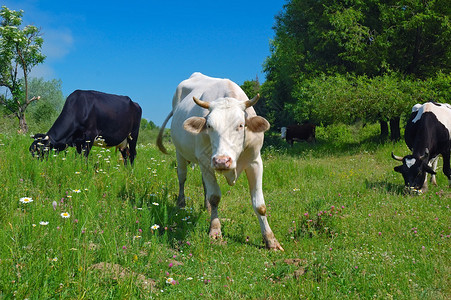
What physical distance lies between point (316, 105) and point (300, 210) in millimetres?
10704

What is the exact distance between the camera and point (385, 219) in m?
5.90

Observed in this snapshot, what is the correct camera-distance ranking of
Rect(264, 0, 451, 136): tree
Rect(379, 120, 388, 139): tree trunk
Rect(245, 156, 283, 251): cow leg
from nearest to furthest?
Rect(245, 156, 283, 251): cow leg < Rect(264, 0, 451, 136): tree < Rect(379, 120, 388, 139): tree trunk

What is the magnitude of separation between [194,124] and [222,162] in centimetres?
86

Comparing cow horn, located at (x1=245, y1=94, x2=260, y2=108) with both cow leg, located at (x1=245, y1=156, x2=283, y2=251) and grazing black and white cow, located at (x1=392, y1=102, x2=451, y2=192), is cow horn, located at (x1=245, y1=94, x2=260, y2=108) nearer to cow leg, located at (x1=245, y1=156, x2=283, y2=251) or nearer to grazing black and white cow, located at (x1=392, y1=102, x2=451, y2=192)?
cow leg, located at (x1=245, y1=156, x2=283, y2=251)

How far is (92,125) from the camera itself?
9.38 meters

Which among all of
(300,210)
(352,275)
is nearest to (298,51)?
(300,210)

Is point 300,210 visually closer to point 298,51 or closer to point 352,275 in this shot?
point 352,275

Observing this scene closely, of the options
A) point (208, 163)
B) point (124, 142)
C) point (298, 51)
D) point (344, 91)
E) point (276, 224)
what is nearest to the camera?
point (208, 163)

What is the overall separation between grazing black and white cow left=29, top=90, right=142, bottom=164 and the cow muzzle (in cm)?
491

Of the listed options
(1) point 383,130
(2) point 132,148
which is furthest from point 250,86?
(2) point 132,148

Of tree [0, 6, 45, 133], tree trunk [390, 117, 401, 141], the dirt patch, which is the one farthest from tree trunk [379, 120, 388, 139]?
tree [0, 6, 45, 133]

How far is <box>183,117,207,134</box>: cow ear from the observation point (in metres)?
4.53

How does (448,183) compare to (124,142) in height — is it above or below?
below

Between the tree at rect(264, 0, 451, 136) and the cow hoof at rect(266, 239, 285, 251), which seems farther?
the tree at rect(264, 0, 451, 136)
